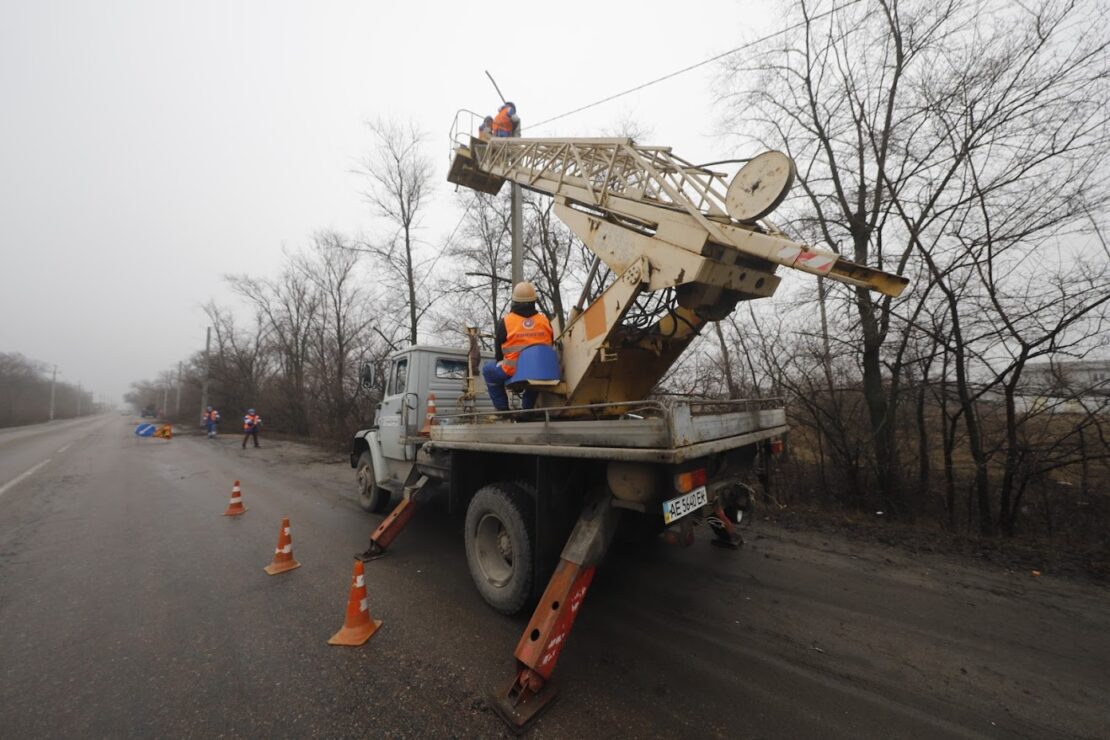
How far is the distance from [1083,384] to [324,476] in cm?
1282

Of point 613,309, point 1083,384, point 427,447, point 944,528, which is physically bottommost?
point 944,528

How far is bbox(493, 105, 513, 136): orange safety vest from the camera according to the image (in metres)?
6.45

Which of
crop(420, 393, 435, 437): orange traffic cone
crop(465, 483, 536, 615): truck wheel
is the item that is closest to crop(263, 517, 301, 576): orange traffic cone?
crop(420, 393, 435, 437): orange traffic cone

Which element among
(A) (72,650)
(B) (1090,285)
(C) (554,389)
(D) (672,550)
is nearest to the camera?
(A) (72,650)

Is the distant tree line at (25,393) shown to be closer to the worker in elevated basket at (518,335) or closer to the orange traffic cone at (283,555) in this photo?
the orange traffic cone at (283,555)

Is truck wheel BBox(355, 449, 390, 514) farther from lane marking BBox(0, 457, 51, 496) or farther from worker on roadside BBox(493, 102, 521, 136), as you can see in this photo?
lane marking BBox(0, 457, 51, 496)

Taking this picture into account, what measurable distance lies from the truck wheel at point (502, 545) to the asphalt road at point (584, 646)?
241mm

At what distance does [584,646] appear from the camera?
110 inches

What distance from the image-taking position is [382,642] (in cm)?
283

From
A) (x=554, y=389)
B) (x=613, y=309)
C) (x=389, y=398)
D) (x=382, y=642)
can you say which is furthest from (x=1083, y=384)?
(x=389, y=398)

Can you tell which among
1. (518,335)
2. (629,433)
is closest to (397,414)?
(518,335)

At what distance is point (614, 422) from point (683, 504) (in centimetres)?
70

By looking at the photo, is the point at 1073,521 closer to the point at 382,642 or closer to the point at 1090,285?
the point at 1090,285

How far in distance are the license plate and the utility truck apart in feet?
0.04
